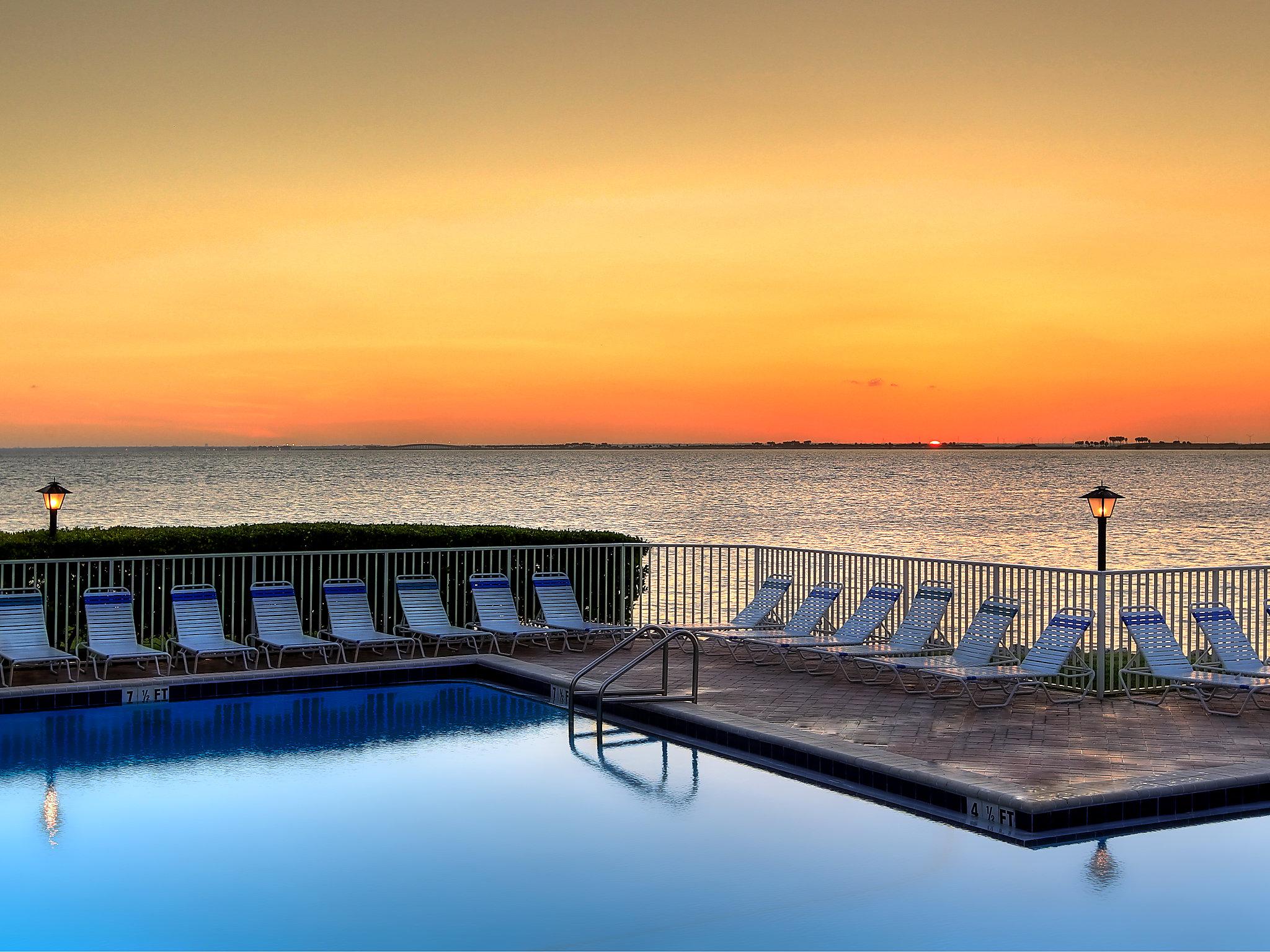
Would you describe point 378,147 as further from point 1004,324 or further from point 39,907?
point 1004,324

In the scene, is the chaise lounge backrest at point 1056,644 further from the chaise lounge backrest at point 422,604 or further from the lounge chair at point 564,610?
the chaise lounge backrest at point 422,604

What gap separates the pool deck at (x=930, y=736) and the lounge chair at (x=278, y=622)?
11.2 inches

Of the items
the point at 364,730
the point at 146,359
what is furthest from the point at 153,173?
the point at 146,359

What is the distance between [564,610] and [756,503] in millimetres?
63999

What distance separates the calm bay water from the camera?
51750 millimetres

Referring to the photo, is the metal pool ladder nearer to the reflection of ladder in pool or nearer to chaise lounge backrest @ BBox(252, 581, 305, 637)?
the reflection of ladder in pool

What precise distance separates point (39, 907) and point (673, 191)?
17.4 m

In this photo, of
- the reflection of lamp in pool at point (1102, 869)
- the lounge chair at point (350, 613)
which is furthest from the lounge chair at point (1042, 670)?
the lounge chair at point (350, 613)

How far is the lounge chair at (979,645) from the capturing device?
1091 centimetres

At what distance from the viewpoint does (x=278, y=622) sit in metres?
12.8

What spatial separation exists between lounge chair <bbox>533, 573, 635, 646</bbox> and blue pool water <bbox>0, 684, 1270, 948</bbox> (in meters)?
3.73

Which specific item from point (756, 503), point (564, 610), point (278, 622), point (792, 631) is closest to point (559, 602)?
point (564, 610)

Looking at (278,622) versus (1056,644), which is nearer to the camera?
(1056,644)

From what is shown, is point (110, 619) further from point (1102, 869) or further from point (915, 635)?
point (1102, 869)
